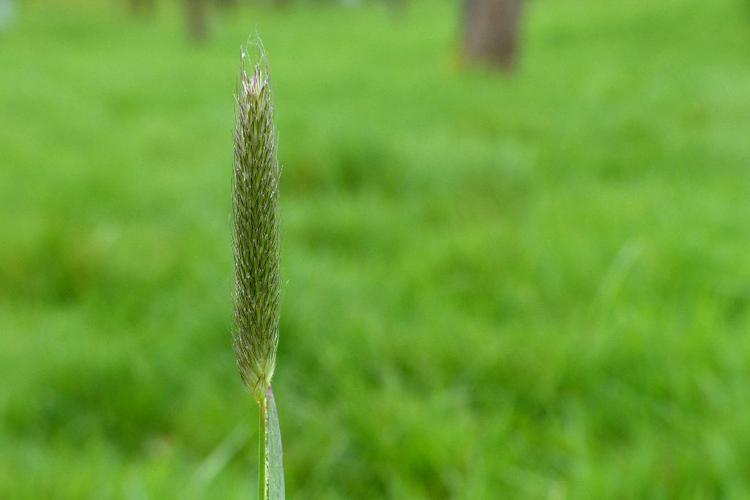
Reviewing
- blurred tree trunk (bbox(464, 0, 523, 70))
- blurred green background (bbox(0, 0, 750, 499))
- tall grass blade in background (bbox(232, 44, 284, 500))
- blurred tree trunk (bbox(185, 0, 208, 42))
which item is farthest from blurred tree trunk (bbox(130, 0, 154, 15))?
tall grass blade in background (bbox(232, 44, 284, 500))

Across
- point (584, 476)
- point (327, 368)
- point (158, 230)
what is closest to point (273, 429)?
point (584, 476)

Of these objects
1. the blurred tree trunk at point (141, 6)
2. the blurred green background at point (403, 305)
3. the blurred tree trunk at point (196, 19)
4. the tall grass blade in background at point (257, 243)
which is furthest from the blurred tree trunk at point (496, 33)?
the blurred tree trunk at point (141, 6)

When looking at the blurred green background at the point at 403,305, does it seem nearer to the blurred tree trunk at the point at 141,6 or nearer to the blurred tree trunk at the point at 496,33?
the blurred tree trunk at the point at 496,33

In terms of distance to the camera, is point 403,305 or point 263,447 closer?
point 263,447

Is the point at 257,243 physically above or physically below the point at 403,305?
above

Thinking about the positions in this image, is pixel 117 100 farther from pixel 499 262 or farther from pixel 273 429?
pixel 273 429

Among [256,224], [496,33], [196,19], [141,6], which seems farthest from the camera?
[141,6]

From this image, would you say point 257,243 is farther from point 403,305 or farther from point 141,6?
point 141,6

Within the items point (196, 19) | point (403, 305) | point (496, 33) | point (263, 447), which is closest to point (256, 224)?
point (263, 447)
